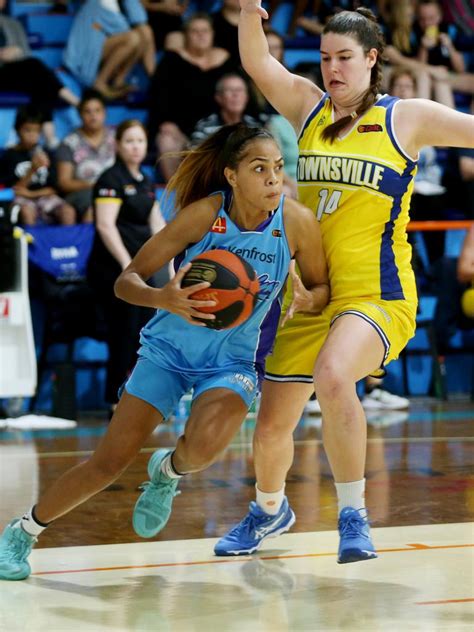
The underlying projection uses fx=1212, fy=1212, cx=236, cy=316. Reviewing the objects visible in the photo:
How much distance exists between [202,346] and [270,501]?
83 cm

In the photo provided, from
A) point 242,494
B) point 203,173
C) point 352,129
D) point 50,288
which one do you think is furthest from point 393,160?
point 50,288

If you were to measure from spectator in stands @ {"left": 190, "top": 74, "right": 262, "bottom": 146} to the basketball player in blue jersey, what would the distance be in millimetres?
5741

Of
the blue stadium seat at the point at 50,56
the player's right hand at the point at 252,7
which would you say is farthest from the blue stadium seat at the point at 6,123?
the player's right hand at the point at 252,7

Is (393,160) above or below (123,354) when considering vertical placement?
above

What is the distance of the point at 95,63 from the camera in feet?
36.0

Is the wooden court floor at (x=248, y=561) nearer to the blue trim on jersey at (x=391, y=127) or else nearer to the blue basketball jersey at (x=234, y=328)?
the blue basketball jersey at (x=234, y=328)

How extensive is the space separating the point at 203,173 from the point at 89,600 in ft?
4.99

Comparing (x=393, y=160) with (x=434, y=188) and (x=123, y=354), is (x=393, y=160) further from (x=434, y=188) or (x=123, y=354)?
(x=434, y=188)

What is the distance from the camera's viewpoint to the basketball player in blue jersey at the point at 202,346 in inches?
159

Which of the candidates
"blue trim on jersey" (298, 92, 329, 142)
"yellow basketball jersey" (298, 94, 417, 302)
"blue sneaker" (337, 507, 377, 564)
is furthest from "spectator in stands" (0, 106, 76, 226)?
"blue sneaker" (337, 507, 377, 564)

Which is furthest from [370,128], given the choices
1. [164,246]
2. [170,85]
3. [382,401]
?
[170,85]

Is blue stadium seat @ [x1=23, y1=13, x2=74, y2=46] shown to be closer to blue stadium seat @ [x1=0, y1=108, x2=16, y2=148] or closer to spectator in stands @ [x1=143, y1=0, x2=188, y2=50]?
spectator in stands @ [x1=143, y1=0, x2=188, y2=50]

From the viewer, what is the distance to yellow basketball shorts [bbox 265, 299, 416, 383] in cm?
412

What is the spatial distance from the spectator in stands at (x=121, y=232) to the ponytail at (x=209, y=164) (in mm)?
4168
